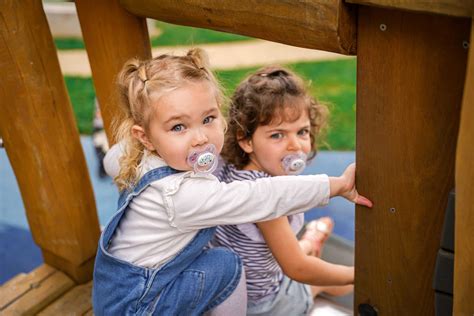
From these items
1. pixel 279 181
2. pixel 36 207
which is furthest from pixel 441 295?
pixel 36 207

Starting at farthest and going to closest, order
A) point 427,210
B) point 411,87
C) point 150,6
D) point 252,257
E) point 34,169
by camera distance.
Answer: point 34,169
point 252,257
point 150,6
point 427,210
point 411,87

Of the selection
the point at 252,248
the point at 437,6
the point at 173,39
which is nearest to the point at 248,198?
the point at 252,248

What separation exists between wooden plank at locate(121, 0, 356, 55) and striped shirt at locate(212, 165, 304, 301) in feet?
1.73

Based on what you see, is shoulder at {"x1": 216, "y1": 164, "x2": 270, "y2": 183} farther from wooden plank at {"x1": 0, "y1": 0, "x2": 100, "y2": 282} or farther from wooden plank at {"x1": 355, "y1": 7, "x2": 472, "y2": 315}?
wooden plank at {"x1": 0, "y1": 0, "x2": 100, "y2": 282}

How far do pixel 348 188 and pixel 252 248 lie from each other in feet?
1.91

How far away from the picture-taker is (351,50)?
1.52 m

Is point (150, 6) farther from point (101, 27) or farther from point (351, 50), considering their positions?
point (351, 50)

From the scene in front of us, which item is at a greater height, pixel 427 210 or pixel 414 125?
pixel 414 125

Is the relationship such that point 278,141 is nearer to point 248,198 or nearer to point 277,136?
point 277,136

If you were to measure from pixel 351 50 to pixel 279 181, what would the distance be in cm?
39

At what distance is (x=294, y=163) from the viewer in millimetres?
1990

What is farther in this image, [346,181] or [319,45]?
[346,181]

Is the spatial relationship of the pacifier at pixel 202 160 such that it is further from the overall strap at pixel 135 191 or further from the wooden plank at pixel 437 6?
the wooden plank at pixel 437 6

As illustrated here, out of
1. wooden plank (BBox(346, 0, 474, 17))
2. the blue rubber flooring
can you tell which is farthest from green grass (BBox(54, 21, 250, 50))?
wooden plank (BBox(346, 0, 474, 17))
